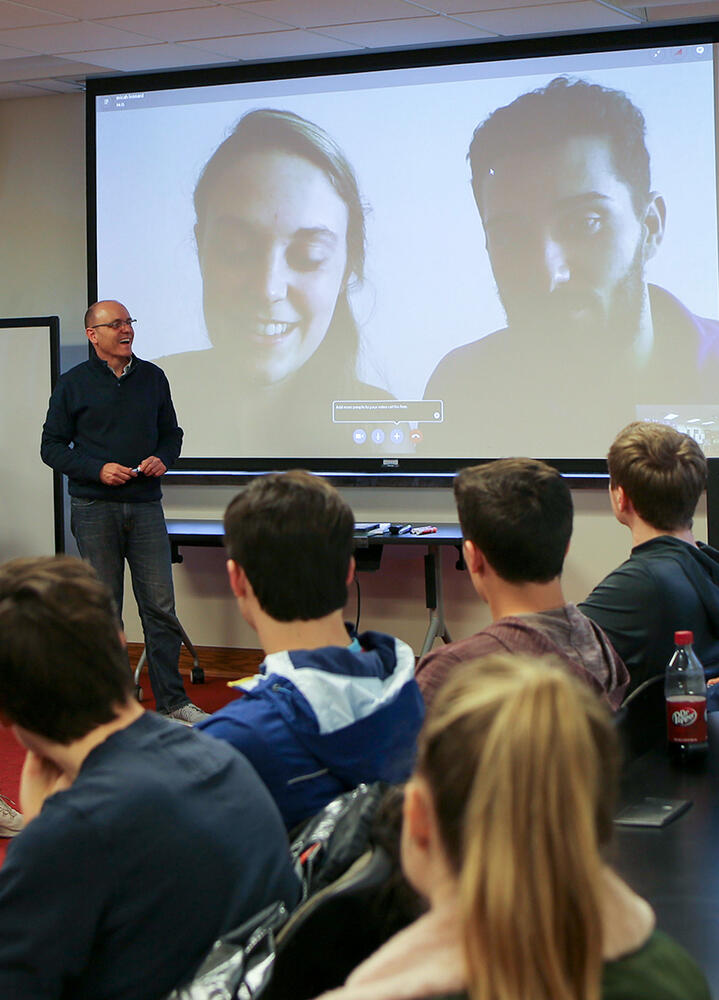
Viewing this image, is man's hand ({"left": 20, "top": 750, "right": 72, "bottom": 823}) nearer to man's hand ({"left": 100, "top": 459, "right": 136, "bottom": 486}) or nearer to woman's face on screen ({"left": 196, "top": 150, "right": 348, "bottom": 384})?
man's hand ({"left": 100, "top": 459, "right": 136, "bottom": 486})

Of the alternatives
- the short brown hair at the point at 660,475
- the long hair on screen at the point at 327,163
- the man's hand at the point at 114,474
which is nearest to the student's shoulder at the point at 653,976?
the short brown hair at the point at 660,475

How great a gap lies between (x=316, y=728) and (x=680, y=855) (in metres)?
0.53

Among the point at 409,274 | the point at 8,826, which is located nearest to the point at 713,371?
the point at 409,274

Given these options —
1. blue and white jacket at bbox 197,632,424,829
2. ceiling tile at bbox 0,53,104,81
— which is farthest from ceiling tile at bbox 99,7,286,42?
blue and white jacket at bbox 197,632,424,829

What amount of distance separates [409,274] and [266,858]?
4.23 metres

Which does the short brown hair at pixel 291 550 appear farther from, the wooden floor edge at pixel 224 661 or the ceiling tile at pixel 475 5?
the wooden floor edge at pixel 224 661

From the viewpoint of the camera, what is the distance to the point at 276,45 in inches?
195

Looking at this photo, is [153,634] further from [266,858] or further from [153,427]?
[266,858]

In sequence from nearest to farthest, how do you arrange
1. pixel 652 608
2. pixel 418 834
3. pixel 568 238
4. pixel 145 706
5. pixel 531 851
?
pixel 531 851
pixel 418 834
pixel 652 608
pixel 568 238
pixel 145 706

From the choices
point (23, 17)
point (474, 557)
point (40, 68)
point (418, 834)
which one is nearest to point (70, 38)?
point (23, 17)

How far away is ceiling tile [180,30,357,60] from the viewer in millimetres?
4805

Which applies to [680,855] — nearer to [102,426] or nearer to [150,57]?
[102,426]

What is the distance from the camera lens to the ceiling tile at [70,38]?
15.1ft

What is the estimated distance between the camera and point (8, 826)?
3.36 m
